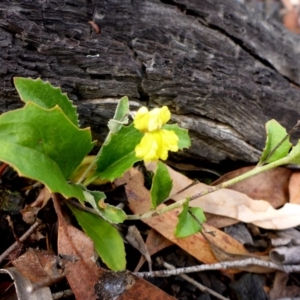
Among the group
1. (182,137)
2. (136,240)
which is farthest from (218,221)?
(182,137)

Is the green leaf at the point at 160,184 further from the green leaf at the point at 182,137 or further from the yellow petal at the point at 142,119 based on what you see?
the yellow petal at the point at 142,119

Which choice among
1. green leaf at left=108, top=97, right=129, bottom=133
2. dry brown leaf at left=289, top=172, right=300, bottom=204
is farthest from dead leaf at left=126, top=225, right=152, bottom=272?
dry brown leaf at left=289, top=172, right=300, bottom=204

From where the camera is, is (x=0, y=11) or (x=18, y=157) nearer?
(x=18, y=157)

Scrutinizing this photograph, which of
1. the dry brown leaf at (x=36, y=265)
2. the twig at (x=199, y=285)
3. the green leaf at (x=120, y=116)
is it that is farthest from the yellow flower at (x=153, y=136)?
the twig at (x=199, y=285)

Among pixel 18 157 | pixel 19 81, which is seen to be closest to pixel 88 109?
pixel 19 81

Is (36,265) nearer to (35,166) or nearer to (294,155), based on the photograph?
(35,166)

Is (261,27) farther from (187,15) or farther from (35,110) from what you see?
(35,110)
